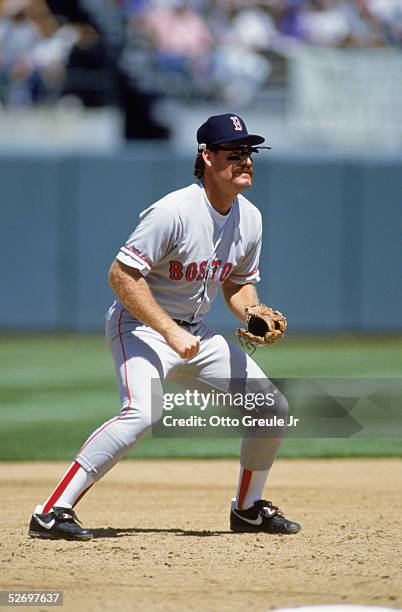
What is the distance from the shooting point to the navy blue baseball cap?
4449mm

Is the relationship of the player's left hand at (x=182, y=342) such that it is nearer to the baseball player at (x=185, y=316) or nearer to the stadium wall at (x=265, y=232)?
the baseball player at (x=185, y=316)

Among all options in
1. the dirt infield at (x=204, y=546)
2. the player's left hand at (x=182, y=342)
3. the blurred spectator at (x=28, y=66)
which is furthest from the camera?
the blurred spectator at (x=28, y=66)

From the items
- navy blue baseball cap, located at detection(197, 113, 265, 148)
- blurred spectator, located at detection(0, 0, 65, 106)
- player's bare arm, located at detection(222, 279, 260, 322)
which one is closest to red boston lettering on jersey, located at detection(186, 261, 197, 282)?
player's bare arm, located at detection(222, 279, 260, 322)

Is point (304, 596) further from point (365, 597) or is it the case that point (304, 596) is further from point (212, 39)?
point (212, 39)

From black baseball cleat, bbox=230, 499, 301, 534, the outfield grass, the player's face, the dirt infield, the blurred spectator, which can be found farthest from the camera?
the blurred spectator

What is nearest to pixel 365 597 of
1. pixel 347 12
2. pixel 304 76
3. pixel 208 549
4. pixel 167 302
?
pixel 208 549

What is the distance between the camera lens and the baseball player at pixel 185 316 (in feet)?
14.2

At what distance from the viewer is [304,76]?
1389cm

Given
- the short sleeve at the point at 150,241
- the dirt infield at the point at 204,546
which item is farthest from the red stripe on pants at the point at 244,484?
the short sleeve at the point at 150,241

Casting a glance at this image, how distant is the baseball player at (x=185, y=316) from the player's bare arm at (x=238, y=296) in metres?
0.01

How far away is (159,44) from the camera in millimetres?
14398

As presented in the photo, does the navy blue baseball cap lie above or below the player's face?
above

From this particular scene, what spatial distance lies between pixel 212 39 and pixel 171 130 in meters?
1.35

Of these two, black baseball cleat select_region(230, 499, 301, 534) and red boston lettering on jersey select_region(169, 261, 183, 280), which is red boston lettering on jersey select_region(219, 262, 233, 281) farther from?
black baseball cleat select_region(230, 499, 301, 534)
